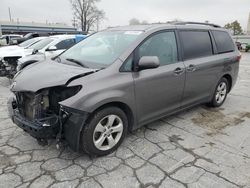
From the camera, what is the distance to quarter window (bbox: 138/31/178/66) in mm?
3426

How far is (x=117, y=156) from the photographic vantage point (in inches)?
124

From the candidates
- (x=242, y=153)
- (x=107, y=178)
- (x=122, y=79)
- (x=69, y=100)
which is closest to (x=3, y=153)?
(x=69, y=100)

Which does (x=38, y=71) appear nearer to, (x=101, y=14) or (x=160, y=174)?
(x=160, y=174)

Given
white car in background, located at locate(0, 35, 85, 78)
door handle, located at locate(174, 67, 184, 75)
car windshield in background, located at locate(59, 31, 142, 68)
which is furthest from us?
white car in background, located at locate(0, 35, 85, 78)

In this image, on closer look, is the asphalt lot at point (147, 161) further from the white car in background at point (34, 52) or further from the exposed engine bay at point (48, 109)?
the white car in background at point (34, 52)

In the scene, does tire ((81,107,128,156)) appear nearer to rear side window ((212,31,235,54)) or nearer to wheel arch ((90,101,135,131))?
wheel arch ((90,101,135,131))

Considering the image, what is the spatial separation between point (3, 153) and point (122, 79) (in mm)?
1927

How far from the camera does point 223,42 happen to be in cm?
494

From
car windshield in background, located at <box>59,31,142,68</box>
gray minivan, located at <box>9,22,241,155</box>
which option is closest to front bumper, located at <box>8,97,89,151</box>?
gray minivan, located at <box>9,22,241,155</box>

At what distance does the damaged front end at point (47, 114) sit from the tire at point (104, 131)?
211mm

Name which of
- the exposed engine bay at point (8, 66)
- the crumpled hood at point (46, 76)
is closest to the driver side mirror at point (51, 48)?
the exposed engine bay at point (8, 66)

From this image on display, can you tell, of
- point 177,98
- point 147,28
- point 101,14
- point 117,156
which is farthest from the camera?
point 101,14

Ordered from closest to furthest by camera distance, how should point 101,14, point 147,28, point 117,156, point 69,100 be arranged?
point 69,100 < point 117,156 < point 147,28 < point 101,14

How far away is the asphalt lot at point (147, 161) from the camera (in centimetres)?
266
